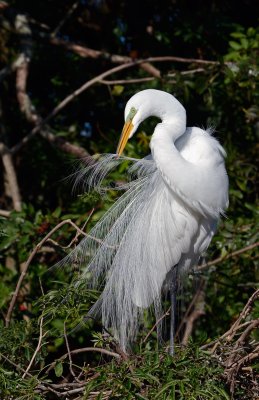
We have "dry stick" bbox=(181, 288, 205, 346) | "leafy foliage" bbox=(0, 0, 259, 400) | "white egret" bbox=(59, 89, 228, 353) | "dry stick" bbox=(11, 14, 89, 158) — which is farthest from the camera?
"dry stick" bbox=(11, 14, 89, 158)

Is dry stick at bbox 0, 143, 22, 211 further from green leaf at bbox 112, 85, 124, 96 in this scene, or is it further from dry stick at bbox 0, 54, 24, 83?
green leaf at bbox 112, 85, 124, 96

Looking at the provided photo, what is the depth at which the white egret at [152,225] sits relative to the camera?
3.38 meters

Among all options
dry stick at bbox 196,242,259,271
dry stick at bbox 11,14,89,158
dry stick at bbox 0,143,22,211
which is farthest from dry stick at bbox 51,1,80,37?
dry stick at bbox 196,242,259,271

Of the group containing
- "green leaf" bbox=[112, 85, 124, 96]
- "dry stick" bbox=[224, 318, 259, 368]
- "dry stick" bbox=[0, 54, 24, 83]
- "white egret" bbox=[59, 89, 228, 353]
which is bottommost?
"dry stick" bbox=[224, 318, 259, 368]

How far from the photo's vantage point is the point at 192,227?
361cm

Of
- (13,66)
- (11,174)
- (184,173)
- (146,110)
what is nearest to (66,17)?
(13,66)

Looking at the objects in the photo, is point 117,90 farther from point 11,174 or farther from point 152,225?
point 152,225

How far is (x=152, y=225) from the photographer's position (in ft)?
11.9

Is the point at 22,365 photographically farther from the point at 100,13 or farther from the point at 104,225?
the point at 100,13

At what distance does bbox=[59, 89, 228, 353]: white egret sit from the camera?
3.38m

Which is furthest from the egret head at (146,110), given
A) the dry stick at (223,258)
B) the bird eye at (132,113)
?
the dry stick at (223,258)

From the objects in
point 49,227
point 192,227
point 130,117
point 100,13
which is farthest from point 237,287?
point 100,13

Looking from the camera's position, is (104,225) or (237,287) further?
(237,287)

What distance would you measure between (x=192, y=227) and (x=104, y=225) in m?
0.39
